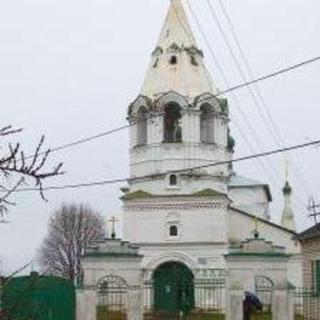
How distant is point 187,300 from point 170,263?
→ 13.0 meters

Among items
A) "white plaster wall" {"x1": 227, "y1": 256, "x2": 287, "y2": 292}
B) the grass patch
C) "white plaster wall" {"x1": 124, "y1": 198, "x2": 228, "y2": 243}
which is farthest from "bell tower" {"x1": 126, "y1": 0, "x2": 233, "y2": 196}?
"white plaster wall" {"x1": 227, "y1": 256, "x2": 287, "y2": 292}

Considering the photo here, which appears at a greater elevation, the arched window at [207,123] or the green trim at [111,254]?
the arched window at [207,123]

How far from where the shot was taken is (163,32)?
42.7m

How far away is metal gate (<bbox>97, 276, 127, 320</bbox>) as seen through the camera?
2488 centimetres

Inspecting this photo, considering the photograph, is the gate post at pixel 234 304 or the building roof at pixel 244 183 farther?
the building roof at pixel 244 183

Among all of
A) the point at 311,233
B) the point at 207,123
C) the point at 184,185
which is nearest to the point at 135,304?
the point at 311,233

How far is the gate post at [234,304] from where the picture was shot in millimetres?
23078

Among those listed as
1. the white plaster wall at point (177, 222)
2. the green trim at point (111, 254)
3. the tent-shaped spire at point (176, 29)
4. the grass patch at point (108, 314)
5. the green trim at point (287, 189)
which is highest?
the tent-shaped spire at point (176, 29)

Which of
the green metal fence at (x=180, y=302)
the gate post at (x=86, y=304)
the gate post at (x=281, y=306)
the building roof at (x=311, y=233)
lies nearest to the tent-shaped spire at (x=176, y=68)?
the building roof at (x=311, y=233)

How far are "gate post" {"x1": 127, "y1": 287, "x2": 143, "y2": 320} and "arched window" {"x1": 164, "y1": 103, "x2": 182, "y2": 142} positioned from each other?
670 inches

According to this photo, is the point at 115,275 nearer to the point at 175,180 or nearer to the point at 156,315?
the point at 156,315

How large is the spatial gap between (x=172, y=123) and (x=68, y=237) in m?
18.6

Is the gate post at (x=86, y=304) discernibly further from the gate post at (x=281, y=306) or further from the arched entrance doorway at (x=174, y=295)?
the gate post at (x=281, y=306)

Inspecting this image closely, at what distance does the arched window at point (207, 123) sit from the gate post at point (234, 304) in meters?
17.5
